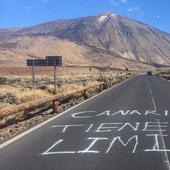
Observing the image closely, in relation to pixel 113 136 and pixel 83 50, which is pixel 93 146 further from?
pixel 83 50

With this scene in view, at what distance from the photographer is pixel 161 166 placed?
4945 mm

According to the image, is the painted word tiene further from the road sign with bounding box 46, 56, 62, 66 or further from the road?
the road sign with bounding box 46, 56, 62, 66

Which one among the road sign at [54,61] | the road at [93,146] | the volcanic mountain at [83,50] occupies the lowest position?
the road at [93,146]

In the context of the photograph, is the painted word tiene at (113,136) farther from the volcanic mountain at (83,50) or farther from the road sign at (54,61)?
the volcanic mountain at (83,50)

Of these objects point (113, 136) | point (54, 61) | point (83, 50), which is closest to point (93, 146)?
point (113, 136)

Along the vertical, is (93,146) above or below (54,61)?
below

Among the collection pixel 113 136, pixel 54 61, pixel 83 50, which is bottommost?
pixel 113 136

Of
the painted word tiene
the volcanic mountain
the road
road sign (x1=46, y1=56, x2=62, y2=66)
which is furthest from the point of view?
the volcanic mountain

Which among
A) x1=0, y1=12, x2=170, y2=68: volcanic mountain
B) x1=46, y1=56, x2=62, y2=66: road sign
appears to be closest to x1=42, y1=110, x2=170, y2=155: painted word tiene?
A: x1=46, y1=56, x2=62, y2=66: road sign

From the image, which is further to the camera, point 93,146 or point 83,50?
point 83,50

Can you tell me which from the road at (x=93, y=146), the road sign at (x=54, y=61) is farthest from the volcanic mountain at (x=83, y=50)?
the road at (x=93, y=146)

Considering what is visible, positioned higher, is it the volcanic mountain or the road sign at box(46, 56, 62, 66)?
the volcanic mountain

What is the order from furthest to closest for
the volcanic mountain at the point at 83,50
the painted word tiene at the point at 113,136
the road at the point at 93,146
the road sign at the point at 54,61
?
the volcanic mountain at the point at 83,50
the road sign at the point at 54,61
the painted word tiene at the point at 113,136
the road at the point at 93,146

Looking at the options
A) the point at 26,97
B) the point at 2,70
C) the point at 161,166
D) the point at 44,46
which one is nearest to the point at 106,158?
the point at 161,166
